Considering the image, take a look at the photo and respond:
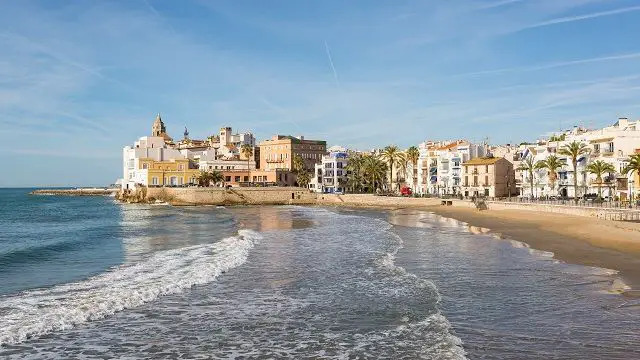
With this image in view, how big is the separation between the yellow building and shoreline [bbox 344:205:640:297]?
79.2 meters

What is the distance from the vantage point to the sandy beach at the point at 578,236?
26328 mm

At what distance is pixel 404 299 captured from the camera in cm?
1897

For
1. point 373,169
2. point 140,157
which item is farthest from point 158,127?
point 373,169

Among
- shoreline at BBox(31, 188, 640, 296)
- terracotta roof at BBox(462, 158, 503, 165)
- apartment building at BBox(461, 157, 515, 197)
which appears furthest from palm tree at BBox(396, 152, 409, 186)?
apartment building at BBox(461, 157, 515, 197)

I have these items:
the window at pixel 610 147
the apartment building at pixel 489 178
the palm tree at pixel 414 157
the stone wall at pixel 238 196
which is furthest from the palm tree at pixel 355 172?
the window at pixel 610 147

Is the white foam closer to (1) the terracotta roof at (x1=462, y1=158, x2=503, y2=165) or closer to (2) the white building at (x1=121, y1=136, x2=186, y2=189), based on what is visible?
(1) the terracotta roof at (x1=462, y1=158, x2=503, y2=165)

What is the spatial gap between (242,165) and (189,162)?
14609 mm

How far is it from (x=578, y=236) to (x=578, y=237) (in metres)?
0.48

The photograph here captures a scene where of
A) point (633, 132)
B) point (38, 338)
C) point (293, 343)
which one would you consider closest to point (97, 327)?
point (38, 338)

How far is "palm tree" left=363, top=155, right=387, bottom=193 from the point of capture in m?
118

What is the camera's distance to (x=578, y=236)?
37.9 meters

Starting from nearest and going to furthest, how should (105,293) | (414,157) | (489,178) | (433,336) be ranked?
(433,336), (105,293), (489,178), (414,157)

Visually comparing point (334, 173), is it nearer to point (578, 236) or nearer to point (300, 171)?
point (300, 171)

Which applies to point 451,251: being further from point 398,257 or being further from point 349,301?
point 349,301
